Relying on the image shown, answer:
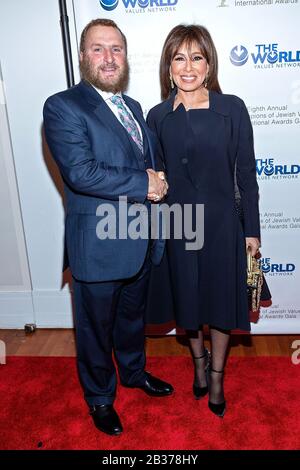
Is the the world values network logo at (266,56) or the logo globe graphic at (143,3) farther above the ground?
the logo globe graphic at (143,3)

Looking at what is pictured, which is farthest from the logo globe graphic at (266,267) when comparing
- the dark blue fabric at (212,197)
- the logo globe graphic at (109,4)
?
the logo globe graphic at (109,4)

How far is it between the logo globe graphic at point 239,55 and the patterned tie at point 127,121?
1111 mm

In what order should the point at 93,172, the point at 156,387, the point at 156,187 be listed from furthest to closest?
1. the point at 156,387
2. the point at 156,187
3. the point at 93,172

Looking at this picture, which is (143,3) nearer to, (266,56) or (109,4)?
(109,4)

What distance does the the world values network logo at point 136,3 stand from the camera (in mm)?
3111

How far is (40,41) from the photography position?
3297mm

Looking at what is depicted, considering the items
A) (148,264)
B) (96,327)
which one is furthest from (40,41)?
(96,327)

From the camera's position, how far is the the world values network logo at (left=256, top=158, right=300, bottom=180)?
3389 millimetres

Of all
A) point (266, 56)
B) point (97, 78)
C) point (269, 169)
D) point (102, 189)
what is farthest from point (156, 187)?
point (266, 56)

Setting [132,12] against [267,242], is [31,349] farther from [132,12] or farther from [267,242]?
[132,12]

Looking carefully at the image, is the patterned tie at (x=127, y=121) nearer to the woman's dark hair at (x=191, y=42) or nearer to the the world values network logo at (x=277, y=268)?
the woman's dark hair at (x=191, y=42)

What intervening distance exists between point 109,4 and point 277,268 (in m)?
2.28

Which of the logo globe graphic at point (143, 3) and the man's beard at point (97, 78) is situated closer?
the man's beard at point (97, 78)

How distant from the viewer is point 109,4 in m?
3.14
